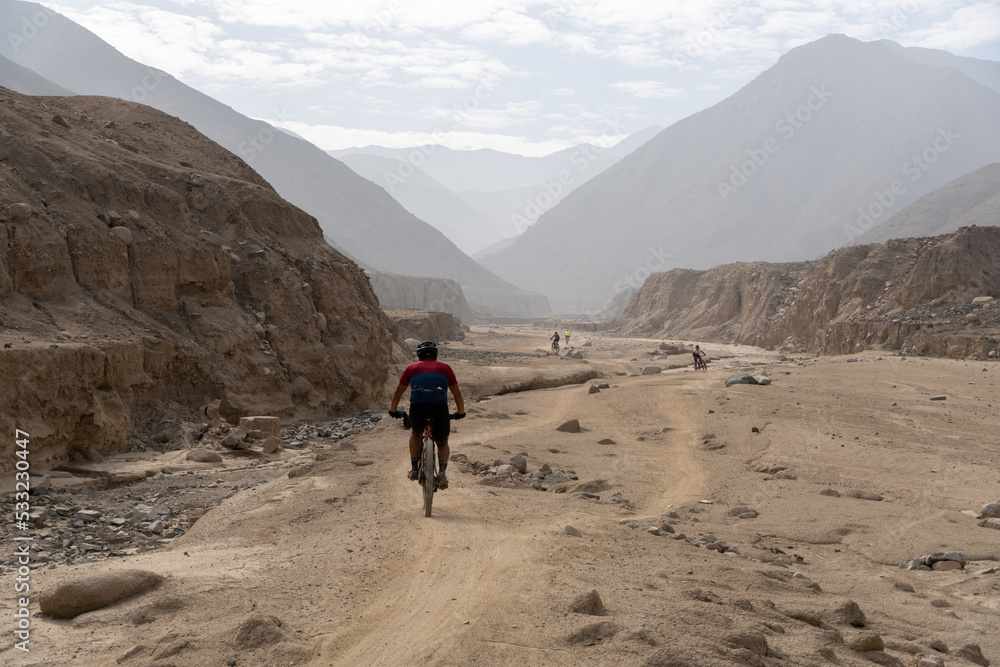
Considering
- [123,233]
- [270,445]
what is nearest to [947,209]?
[270,445]

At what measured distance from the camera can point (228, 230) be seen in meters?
16.1

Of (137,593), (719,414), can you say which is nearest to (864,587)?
(137,593)

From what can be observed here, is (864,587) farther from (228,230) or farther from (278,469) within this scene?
(228,230)

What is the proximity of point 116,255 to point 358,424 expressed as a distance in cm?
585

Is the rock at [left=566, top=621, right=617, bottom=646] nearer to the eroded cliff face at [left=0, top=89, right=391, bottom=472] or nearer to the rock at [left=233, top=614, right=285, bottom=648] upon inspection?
the rock at [left=233, top=614, right=285, bottom=648]

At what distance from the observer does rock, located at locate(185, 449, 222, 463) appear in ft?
36.1

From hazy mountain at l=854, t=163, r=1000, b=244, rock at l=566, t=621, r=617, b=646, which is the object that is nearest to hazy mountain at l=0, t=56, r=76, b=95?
rock at l=566, t=621, r=617, b=646

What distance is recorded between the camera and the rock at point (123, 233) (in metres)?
12.9

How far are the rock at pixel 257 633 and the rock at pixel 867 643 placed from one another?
135 inches

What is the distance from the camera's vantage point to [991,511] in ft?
27.5

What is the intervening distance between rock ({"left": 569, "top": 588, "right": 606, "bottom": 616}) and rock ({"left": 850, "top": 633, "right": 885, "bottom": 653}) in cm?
156

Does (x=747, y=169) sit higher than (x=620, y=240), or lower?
higher

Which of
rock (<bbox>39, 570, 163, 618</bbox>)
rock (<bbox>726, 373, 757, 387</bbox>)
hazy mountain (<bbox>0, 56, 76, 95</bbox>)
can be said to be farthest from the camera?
hazy mountain (<bbox>0, 56, 76, 95</bbox>)

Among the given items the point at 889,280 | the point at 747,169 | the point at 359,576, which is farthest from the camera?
the point at 747,169
